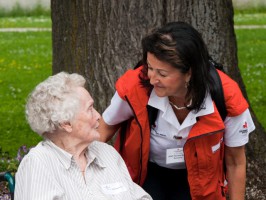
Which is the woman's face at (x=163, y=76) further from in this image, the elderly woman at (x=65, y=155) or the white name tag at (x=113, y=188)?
the white name tag at (x=113, y=188)

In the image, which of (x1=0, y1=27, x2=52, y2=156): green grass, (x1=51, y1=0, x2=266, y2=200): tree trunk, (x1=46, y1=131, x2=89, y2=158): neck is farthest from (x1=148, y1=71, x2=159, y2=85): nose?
(x1=0, y1=27, x2=52, y2=156): green grass

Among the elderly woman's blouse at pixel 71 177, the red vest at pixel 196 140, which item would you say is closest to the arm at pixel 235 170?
the red vest at pixel 196 140

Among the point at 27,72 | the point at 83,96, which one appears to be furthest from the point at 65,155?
the point at 27,72

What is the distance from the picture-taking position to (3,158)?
6535 mm

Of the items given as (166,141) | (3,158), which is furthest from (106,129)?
(3,158)

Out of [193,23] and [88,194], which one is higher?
[193,23]

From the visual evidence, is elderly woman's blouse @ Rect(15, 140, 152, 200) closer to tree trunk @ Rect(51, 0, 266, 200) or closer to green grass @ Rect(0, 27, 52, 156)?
tree trunk @ Rect(51, 0, 266, 200)

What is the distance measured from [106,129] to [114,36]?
4.52 feet

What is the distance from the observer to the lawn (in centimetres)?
894

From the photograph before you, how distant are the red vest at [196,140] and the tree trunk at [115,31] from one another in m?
1.33

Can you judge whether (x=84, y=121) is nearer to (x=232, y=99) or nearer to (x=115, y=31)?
(x=232, y=99)

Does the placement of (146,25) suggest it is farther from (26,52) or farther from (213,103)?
(26,52)

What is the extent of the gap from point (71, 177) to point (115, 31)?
193cm

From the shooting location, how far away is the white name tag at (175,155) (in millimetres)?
4051
